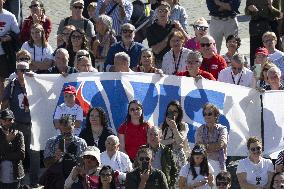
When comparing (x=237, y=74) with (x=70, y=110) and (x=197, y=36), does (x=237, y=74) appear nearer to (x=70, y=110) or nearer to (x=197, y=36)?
(x=197, y=36)

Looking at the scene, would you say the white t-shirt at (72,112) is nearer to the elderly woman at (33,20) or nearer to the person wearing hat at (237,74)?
the person wearing hat at (237,74)

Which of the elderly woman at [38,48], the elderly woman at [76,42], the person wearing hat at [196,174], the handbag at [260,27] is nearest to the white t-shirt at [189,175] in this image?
the person wearing hat at [196,174]

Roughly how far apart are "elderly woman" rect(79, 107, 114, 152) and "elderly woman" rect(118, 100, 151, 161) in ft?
0.61

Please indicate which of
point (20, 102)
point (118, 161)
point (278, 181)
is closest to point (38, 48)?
point (20, 102)

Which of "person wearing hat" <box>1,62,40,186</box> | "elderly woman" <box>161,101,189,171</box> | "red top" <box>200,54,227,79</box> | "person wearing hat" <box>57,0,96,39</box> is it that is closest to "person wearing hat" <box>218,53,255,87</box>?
"red top" <box>200,54,227,79</box>

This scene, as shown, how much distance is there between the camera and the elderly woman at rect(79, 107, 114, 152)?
741 inches

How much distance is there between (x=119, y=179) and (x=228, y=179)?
1.36m

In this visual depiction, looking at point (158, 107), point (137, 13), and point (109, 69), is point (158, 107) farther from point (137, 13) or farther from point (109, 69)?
point (137, 13)

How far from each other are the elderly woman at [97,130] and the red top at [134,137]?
0.72 ft

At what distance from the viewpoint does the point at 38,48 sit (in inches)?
838

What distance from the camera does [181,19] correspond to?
23.2 metres

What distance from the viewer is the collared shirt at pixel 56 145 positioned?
60.0 feet

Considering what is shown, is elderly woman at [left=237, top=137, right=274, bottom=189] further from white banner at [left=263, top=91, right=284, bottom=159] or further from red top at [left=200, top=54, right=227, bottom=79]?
red top at [left=200, top=54, right=227, bottom=79]

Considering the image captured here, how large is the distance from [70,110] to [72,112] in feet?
0.13
